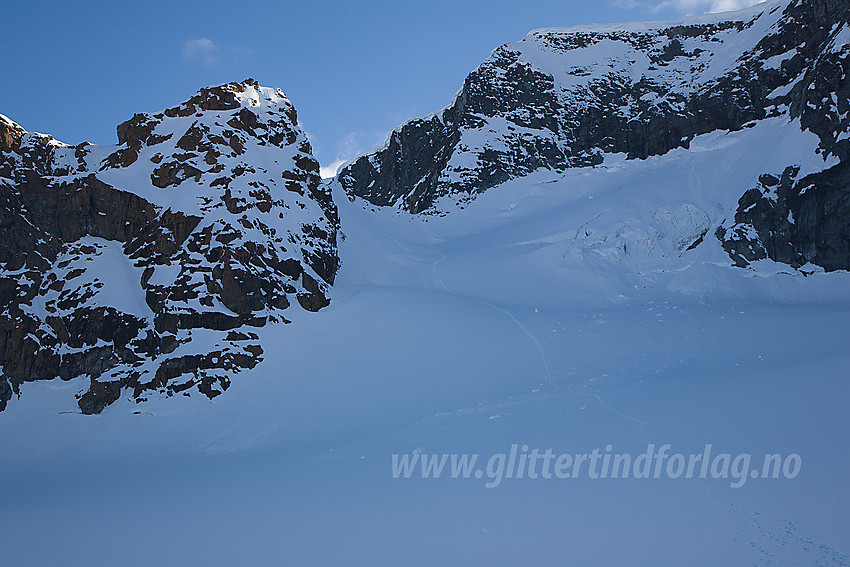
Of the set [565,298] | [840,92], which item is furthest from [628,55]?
[565,298]

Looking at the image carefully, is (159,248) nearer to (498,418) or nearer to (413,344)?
(413,344)

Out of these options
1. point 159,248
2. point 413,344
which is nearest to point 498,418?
point 413,344

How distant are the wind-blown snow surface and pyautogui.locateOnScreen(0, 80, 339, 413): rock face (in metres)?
1.34

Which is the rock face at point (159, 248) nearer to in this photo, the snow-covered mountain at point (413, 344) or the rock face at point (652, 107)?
the snow-covered mountain at point (413, 344)

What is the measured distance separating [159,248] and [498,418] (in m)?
17.2

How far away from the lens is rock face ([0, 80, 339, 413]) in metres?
23.1

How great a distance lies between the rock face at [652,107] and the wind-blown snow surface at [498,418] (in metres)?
2.26

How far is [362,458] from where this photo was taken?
1591 centimetres

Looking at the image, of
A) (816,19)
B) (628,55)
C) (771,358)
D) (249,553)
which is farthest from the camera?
(628,55)

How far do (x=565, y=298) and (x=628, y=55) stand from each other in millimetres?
39062

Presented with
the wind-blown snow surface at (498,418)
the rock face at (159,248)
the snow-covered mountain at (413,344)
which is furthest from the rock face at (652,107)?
the rock face at (159,248)

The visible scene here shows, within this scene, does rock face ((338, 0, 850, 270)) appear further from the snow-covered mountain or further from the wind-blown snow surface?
the wind-blown snow surface

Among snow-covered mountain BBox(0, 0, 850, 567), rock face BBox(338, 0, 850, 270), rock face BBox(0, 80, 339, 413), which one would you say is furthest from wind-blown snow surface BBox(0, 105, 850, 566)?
rock face BBox(338, 0, 850, 270)

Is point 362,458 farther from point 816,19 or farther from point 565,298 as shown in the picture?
point 816,19
